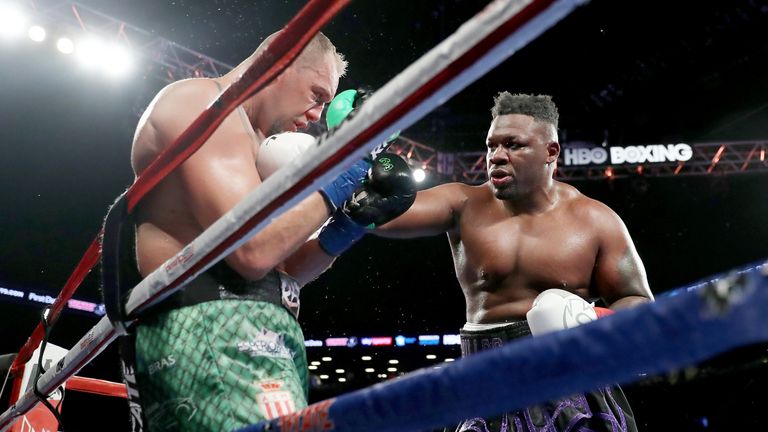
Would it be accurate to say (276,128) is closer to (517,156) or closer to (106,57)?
(517,156)

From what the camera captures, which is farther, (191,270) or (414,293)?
(414,293)

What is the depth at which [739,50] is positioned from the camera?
8.39m

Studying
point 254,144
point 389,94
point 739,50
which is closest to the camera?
point 389,94

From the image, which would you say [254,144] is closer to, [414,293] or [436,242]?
[436,242]

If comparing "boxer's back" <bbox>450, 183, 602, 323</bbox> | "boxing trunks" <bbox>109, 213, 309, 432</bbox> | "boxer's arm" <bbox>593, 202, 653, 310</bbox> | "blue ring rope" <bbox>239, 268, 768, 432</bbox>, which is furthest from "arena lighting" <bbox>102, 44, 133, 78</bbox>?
"blue ring rope" <bbox>239, 268, 768, 432</bbox>

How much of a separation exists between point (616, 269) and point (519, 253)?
0.29 m

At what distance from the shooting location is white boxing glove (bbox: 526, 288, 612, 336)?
5.42 feet

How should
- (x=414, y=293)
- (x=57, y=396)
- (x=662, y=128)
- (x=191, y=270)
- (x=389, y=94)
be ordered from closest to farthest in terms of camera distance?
(x=389, y=94) < (x=191, y=270) < (x=57, y=396) < (x=662, y=128) < (x=414, y=293)

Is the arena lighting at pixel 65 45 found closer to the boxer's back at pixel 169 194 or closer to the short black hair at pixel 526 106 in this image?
the short black hair at pixel 526 106

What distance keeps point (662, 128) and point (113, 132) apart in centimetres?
723

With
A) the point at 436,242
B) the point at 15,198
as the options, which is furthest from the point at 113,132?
the point at 436,242

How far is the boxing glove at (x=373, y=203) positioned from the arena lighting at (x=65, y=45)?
15.8 feet

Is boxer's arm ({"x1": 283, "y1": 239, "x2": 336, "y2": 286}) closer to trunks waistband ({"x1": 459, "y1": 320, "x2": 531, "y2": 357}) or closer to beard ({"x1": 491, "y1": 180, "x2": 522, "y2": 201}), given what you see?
trunks waistband ({"x1": 459, "y1": 320, "x2": 531, "y2": 357})

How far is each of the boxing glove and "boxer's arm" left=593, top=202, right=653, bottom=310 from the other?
0.87 m
